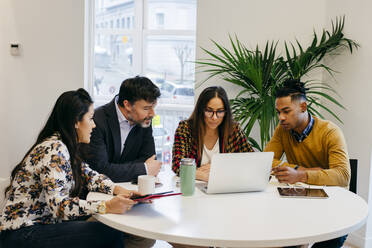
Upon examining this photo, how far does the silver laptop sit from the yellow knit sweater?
33cm

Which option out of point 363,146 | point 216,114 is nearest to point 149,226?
point 216,114

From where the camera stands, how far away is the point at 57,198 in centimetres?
144

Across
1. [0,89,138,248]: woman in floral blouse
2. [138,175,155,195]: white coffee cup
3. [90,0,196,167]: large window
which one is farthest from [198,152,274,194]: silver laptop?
[90,0,196,167]: large window

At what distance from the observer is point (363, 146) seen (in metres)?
2.86

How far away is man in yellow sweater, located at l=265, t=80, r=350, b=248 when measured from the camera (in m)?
1.96

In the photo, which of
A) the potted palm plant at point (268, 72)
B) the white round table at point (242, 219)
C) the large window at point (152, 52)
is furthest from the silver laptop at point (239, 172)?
the large window at point (152, 52)

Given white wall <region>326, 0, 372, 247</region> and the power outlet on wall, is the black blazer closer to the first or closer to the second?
white wall <region>326, 0, 372, 247</region>

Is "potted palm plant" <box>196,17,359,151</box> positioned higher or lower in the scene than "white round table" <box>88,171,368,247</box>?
higher

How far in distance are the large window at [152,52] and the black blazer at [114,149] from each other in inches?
73.6

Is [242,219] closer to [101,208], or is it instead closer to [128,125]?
[101,208]

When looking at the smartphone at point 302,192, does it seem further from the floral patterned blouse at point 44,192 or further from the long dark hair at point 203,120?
the floral patterned blouse at point 44,192

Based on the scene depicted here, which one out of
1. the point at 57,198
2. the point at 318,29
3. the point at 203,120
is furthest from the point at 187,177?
the point at 318,29

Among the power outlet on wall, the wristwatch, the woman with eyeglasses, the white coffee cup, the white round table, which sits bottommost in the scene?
the white round table

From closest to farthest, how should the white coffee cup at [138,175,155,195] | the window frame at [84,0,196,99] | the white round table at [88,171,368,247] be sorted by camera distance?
the white round table at [88,171,368,247] < the white coffee cup at [138,175,155,195] < the window frame at [84,0,196,99]
